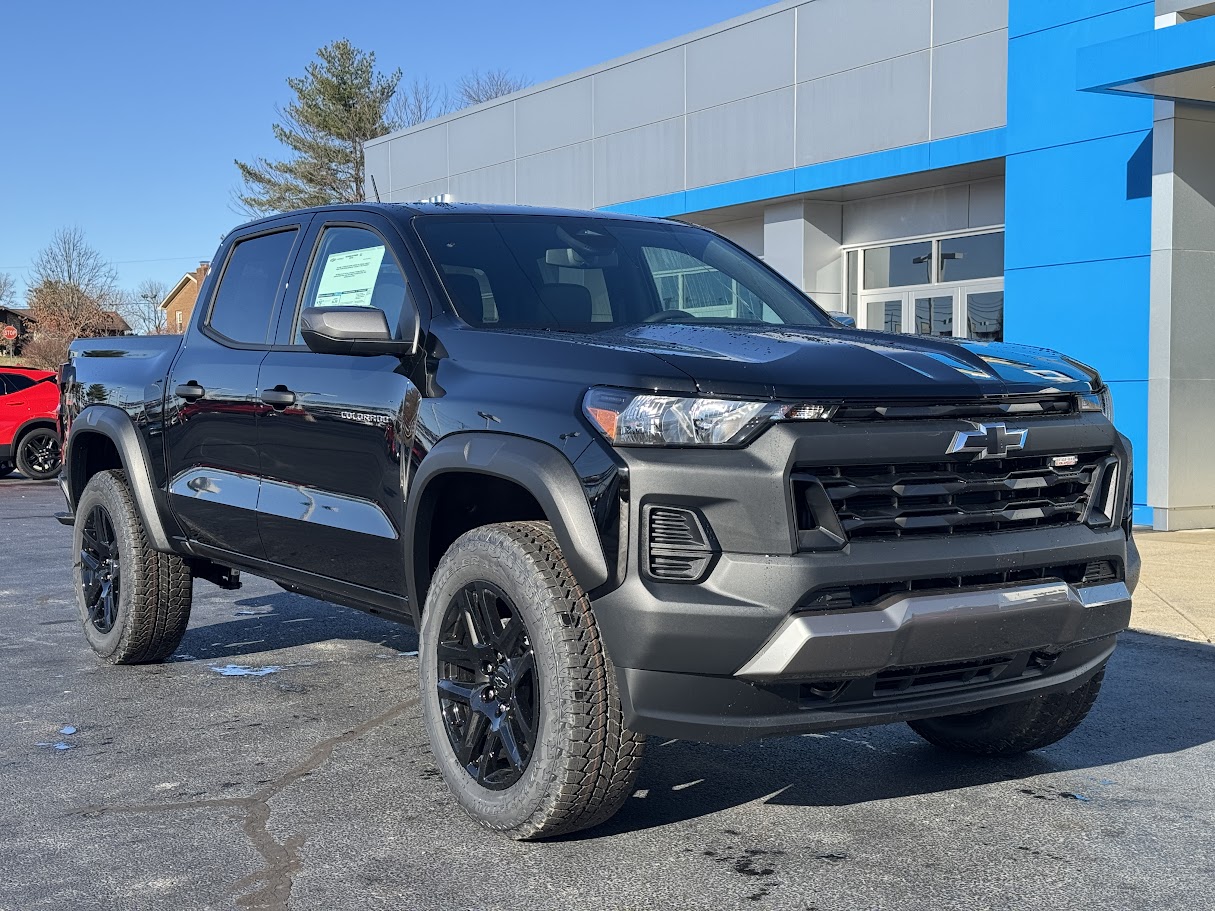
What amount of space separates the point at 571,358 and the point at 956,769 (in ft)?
6.75

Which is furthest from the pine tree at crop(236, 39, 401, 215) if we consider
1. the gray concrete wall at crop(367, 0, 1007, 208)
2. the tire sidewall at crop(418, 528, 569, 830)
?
the tire sidewall at crop(418, 528, 569, 830)

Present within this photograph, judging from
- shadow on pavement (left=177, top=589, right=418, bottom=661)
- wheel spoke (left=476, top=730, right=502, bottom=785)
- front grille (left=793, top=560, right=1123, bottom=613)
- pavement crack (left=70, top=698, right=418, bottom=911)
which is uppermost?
front grille (left=793, top=560, right=1123, bottom=613)

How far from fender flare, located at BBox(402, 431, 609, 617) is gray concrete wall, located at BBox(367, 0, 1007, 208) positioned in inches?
450

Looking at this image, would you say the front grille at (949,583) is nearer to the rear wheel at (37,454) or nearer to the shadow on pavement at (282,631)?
the shadow on pavement at (282,631)

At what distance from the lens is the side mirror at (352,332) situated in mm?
4250

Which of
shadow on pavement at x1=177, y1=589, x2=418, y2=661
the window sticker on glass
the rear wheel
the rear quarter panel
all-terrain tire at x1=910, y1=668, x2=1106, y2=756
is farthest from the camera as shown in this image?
the rear wheel

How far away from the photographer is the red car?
1973 cm

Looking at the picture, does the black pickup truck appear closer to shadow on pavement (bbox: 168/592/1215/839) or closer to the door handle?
the door handle

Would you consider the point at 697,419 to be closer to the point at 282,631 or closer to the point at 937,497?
the point at 937,497

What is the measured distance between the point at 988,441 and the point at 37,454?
1906cm

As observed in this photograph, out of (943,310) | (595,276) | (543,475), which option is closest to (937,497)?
(543,475)

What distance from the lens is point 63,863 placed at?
3.75m

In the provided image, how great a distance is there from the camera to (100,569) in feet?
21.4

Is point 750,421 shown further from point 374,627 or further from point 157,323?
point 157,323
